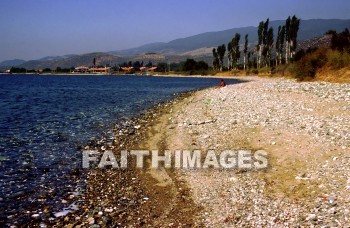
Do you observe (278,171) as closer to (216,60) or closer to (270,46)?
(270,46)

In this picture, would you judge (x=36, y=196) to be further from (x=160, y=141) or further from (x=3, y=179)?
(x=160, y=141)

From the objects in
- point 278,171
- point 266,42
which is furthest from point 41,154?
point 266,42

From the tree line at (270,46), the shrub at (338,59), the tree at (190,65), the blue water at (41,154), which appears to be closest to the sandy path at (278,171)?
the blue water at (41,154)

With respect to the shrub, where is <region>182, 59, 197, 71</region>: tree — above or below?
above

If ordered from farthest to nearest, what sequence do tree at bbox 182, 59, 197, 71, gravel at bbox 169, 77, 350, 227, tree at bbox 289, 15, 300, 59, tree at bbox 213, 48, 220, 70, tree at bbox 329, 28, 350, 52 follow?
tree at bbox 182, 59, 197, 71 < tree at bbox 213, 48, 220, 70 < tree at bbox 289, 15, 300, 59 < tree at bbox 329, 28, 350, 52 < gravel at bbox 169, 77, 350, 227

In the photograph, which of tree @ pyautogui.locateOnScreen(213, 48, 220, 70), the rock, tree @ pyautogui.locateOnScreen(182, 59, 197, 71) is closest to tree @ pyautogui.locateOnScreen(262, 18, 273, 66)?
tree @ pyautogui.locateOnScreen(213, 48, 220, 70)

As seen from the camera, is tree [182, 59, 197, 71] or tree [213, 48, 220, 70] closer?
tree [213, 48, 220, 70]

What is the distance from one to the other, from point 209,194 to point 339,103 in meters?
13.6

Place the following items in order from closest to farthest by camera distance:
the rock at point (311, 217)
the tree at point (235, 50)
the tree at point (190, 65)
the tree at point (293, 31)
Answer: the rock at point (311, 217)
the tree at point (293, 31)
the tree at point (235, 50)
the tree at point (190, 65)

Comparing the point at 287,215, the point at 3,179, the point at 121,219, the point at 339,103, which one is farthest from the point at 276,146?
the point at 3,179

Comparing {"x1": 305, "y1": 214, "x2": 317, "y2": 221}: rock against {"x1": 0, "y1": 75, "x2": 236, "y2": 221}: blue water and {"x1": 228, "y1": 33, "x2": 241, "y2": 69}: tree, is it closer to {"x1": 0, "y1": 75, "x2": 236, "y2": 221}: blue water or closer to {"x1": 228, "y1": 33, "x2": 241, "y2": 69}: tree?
{"x1": 0, "y1": 75, "x2": 236, "y2": 221}: blue water

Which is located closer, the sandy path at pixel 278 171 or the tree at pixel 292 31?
the sandy path at pixel 278 171

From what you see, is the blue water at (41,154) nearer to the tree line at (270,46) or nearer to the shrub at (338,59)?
the shrub at (338,59)

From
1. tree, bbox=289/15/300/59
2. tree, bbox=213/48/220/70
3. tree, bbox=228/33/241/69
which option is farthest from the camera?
tree, bbox=213/48/220/70
